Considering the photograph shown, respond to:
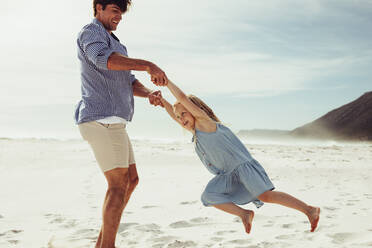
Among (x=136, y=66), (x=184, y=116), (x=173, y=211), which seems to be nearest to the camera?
(x=136, y=66)

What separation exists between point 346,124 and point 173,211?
2453 centimetres

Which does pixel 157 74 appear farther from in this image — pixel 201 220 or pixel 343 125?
pixel 343 125

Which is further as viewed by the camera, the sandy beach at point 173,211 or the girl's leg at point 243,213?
the sandy beach at point 173,211

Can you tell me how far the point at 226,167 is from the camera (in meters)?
3.37

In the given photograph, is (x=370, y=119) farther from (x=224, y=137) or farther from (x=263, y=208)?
(x=224, y=137)

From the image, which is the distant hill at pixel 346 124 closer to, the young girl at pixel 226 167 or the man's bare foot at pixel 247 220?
the young girl at pixel 226 167

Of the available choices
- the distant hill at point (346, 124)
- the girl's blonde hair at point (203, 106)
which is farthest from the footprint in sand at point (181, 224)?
the distant hill at point (346, 124)

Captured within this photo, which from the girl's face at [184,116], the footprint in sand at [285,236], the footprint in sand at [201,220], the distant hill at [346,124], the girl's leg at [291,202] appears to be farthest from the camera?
the distant hill at [346,124]

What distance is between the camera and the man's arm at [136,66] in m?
2.76

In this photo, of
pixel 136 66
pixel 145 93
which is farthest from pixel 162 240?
pixel 136 66

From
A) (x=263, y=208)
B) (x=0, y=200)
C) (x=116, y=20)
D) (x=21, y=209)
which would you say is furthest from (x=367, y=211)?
(x=0, y=200)

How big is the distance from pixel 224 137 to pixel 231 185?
435 mm

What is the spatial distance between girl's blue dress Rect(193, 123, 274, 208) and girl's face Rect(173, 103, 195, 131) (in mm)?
104

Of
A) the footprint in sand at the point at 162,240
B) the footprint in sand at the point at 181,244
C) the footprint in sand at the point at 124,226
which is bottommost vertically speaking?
the footprint in sand at the point at 181,244
